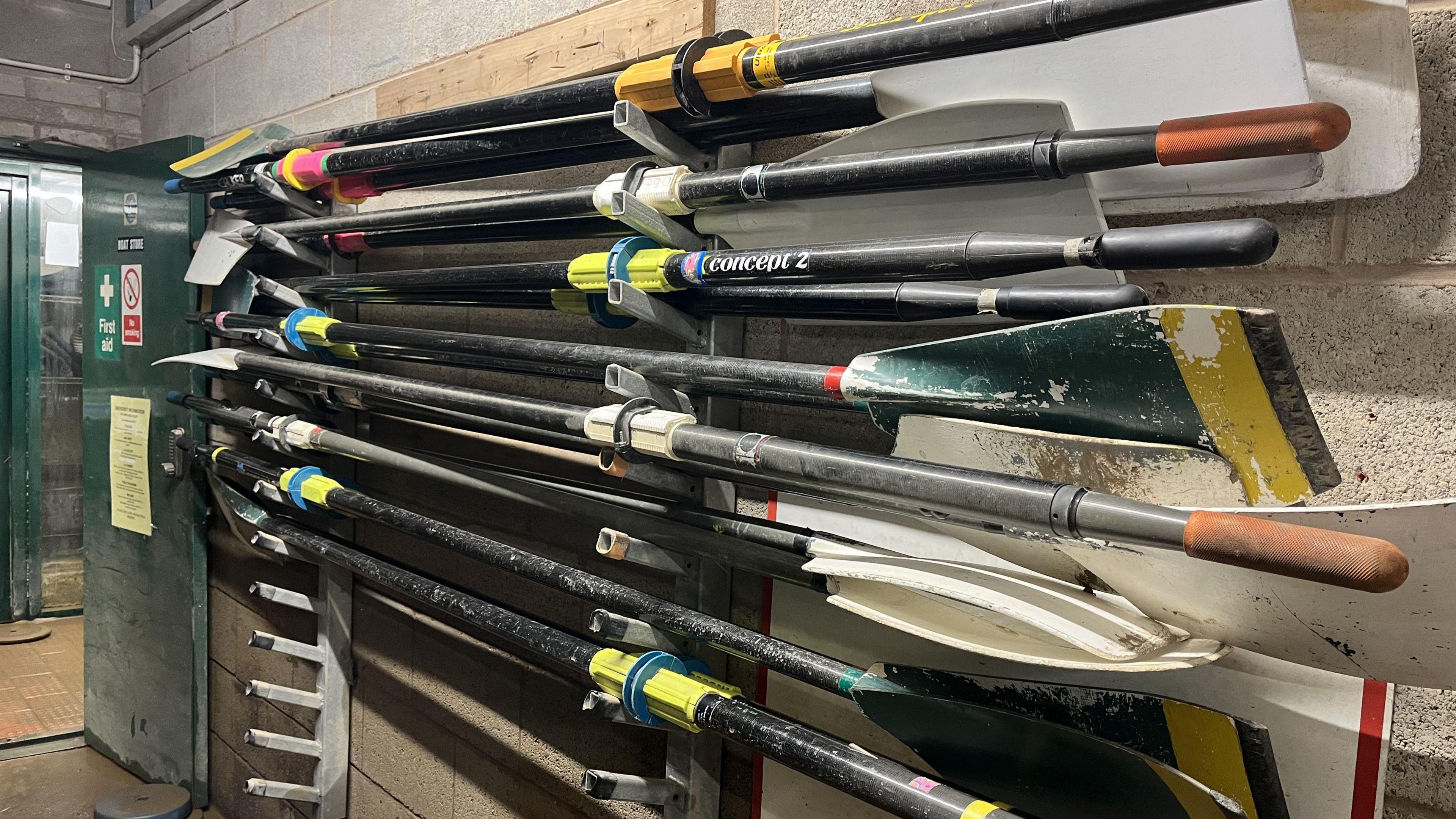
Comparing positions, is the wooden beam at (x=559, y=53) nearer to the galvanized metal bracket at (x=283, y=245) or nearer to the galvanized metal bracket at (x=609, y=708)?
the galvanized metal bracket at (x=283, y=245)

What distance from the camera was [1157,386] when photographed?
28.7 inches

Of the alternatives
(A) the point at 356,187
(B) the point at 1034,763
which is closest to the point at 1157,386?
(B) the point at 1034,763

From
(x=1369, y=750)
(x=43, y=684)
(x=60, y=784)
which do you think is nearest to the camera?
(x=1369, y=750)

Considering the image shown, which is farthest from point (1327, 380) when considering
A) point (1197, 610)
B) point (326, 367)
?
point (326, 367)

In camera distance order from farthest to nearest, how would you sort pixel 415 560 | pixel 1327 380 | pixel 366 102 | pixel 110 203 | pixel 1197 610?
pixel 110 203 → pixel 366 102 → pixel 415 560 → pixel 1327 380 → pixel 1197 610

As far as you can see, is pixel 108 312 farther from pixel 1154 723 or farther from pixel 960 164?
pixel 1154 723

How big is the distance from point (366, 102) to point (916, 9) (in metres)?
1.54

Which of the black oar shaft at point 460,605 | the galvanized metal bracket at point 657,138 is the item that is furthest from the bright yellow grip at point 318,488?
the galvanized metal bracket at point 657,138

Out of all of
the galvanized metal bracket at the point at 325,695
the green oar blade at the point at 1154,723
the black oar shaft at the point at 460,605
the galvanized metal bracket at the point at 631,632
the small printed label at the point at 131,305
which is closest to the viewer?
the green oar blade at the point at 1154,723

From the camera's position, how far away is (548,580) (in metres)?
1.35

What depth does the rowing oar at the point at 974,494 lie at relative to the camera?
0.57m

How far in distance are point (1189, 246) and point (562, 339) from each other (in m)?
1.16

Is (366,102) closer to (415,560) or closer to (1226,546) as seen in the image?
(415,560)

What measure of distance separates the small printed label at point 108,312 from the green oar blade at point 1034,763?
2.90 metres
